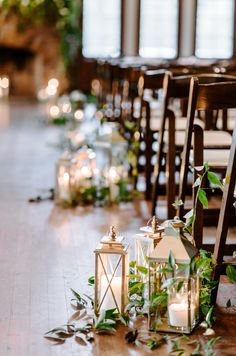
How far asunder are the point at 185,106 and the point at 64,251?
1245 mm

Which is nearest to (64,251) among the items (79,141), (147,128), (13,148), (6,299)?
(6,299)

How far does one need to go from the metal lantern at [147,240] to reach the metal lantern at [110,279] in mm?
148

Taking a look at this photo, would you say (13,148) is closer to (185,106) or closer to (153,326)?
(185,106)

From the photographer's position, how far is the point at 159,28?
1350 cm

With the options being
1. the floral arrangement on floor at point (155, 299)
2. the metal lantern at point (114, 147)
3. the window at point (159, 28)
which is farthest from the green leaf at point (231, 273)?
the window at point (159, 28)

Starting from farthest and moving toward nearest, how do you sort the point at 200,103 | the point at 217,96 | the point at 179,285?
1. the point at 200,103
2. the point at 217,96
3. the point at 179,285

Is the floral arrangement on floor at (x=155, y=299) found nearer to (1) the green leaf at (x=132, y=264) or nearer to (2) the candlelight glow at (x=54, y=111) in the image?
(1) the green leaf at (x=132, y=264)

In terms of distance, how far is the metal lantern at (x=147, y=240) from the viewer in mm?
3277

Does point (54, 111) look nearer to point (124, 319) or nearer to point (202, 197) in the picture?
point (202, 197)

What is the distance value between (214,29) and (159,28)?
3.00ft

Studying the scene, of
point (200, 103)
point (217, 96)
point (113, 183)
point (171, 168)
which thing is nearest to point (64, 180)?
point (113, 183)

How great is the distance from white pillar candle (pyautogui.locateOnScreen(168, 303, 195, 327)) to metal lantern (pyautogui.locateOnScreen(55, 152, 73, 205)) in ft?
8.13

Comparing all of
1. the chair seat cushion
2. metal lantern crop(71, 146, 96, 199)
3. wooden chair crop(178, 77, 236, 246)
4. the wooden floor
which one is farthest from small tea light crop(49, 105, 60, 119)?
wooden chair crop(178, 77, 236, 246)

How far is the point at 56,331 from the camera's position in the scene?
2.99 m
